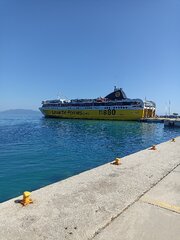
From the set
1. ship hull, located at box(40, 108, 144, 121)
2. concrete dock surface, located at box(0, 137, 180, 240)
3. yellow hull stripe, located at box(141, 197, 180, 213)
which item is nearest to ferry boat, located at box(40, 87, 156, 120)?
ship hull, located at box(40, 108, 144, 121)

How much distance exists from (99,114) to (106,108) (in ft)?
A: 12.4

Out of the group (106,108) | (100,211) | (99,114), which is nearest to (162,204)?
(100,211)

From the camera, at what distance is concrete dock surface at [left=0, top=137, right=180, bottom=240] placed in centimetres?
A: 505

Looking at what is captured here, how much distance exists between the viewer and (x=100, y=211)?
615 cm

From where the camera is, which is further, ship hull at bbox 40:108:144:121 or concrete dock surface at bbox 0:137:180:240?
ship hull at bbox 40:108:144:121

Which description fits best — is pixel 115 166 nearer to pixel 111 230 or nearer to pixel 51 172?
pixel 51 172

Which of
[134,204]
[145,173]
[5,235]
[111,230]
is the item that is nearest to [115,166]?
[145,173]

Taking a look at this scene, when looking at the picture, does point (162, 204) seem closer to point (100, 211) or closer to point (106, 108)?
point (100, 211)

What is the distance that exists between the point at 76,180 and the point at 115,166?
310 cm

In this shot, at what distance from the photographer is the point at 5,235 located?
4.85 meters

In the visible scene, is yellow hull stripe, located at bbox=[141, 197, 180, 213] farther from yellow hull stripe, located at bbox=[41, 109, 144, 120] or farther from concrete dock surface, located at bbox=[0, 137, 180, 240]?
yellow hull stripe, located at bbox=[41, 109, 144, 120]

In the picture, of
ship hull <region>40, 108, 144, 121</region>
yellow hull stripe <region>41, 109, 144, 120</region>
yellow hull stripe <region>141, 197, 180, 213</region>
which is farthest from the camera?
yellow hull stripe <region>41, 109, 144, 120</region>

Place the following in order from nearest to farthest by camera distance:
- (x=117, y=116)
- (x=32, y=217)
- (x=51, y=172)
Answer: (x=32, y=217), (x=51, y=172), (x=117, y=116)

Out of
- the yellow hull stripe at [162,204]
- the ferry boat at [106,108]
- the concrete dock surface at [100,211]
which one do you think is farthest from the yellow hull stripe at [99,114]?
the yellow hull stripe at [162,204]
